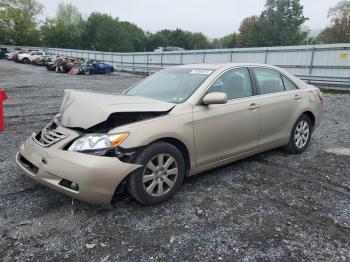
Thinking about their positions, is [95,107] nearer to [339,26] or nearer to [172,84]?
[172,84]

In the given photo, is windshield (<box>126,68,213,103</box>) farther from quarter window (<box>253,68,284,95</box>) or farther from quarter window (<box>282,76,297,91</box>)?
quarter window (<box>282,76,297,91</box>)

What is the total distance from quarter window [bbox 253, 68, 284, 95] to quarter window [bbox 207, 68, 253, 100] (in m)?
0.24

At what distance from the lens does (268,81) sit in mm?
5043

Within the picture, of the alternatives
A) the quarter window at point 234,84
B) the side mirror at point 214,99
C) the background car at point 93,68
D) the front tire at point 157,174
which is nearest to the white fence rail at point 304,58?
the background car at point 93,68

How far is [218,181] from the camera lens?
14.4ft

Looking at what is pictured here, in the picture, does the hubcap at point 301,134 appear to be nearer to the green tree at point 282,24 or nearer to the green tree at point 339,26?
the green tree at point 339,26

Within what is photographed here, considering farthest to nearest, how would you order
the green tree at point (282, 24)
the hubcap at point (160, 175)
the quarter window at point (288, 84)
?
1. the green tree at point (282, 24)
2. the quarter window at point (288, 84)
3. the hubcap at point (160, 175)

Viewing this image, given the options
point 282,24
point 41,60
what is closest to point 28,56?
point 41,60

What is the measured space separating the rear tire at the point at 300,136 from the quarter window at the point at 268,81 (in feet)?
2.30

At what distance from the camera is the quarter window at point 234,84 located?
431 centimetres

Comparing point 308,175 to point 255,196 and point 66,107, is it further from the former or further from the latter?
point 66,107

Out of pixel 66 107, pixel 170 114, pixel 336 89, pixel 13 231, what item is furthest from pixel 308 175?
pixel 336 89

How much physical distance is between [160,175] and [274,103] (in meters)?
2.24

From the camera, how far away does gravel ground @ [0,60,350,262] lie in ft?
9.46
